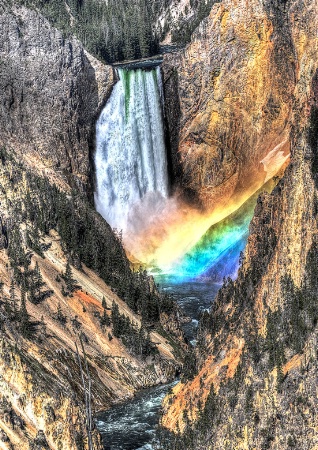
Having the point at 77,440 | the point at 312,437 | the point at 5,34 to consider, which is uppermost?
the point at 5,34

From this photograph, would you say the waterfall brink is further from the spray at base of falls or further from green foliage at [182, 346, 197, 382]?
green foliage at [182, 346, 197, 382]

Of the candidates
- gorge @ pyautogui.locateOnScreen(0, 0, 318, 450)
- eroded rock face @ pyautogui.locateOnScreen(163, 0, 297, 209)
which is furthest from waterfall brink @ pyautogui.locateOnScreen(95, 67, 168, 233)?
eroded rock face @ pyautogui.locateOnScreen(163, 0, 297, 209)

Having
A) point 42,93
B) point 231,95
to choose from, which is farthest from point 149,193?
point 42,93

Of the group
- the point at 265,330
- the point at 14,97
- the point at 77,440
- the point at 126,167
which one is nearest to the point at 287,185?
the point at 265,330

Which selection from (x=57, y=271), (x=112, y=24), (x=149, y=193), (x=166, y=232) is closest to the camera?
(x=57, y=271)

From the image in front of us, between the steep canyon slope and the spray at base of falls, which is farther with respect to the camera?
the spray at base of falls

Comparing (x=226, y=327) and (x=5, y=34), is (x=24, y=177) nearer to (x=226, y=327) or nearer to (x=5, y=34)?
(x=5, y=34)

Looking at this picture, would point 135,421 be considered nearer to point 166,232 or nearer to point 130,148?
point 166,232
